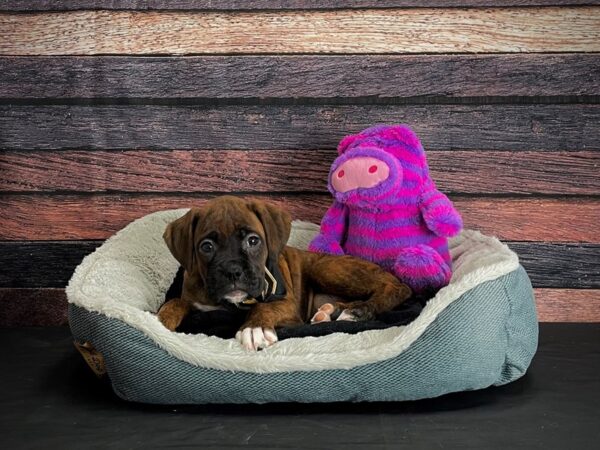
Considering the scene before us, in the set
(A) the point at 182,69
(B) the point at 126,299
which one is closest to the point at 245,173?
(A) the point at 182,69

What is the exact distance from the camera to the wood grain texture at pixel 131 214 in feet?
14.1

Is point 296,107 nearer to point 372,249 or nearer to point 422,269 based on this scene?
point 372,249

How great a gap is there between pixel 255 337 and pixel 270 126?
5.36ft

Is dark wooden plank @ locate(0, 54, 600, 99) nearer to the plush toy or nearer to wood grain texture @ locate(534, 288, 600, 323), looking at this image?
the plush toy

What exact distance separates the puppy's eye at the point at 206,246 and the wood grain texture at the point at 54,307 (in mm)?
1541

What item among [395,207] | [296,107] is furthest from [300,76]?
[395,207]

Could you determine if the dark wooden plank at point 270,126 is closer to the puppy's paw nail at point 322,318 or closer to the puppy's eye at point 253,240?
the puppy's eye at point 253,240

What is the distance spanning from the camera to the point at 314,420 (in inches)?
111

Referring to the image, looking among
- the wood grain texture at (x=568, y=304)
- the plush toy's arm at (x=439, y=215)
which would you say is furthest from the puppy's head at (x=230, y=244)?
the wood grain texture at (x=568, y=304)

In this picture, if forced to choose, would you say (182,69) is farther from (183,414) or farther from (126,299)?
(183,414)

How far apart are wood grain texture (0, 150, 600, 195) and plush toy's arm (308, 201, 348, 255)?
449mm

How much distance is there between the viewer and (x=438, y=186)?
4289 millimetres

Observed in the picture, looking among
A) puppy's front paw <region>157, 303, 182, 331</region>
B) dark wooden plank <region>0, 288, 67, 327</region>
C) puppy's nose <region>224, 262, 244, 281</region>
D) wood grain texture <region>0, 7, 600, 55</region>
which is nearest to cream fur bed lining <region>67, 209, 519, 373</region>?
puppy's front paw <region>157, 303, 182, 331</region>

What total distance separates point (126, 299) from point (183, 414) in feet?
2.26
